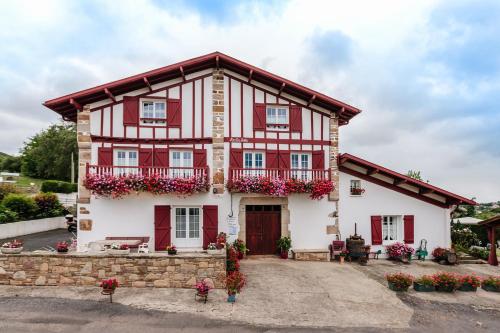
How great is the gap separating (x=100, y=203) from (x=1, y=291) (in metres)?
4.42

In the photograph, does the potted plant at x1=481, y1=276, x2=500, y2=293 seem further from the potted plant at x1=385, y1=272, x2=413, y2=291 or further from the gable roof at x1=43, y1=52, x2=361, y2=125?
the gable roof at x1=43, y1=52, x2=361, y2=125

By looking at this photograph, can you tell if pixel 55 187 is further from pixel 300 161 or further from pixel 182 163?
pixel 300 161

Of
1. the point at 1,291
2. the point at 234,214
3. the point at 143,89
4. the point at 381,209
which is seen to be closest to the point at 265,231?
the point at 234,214

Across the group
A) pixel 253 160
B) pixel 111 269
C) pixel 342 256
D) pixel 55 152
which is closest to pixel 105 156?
pixel 111 269

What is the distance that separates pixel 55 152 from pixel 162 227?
35.5m

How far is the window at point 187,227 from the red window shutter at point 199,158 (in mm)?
1885

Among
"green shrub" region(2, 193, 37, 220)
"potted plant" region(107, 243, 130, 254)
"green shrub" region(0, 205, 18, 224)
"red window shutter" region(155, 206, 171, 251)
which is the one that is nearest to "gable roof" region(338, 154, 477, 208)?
"red window shutter" region(155, 206, 171, 251)

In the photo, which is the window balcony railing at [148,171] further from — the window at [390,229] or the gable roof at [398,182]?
the window at [390,229]

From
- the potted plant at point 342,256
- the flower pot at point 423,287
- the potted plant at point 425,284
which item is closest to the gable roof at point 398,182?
the potted plant at point 342,256

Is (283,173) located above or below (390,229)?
above

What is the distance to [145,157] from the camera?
42.8 feet

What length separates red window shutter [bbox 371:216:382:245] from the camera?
46.8ft

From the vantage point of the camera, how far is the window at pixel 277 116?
46.3 ft

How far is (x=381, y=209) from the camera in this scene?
14422 mm
